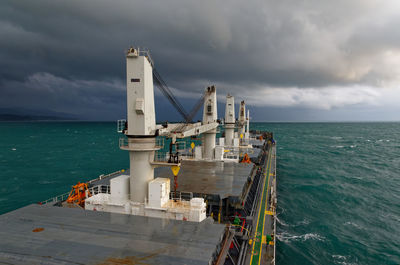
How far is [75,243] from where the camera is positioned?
1314 centimetres

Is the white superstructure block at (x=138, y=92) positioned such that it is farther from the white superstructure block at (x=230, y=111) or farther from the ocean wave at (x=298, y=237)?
the white superstructure block at (x=230, y=111)

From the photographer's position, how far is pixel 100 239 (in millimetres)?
13680

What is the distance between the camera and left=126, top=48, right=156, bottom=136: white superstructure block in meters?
18.8

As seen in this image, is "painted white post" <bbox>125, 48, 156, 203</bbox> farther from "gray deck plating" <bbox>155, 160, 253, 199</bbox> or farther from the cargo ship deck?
"gray deck plating" <bbox>155, 160, 253, 199</bbox>

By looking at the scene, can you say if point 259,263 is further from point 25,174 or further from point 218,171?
point 25,174

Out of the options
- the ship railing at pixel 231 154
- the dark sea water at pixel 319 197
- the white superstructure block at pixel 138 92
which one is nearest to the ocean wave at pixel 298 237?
the dark sea water at pixel 319 197

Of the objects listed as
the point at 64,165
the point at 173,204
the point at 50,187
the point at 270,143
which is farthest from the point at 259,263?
the point at 270,143

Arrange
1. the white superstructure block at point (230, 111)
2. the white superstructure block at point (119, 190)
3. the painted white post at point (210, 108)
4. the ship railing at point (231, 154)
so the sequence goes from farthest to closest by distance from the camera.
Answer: the white superstructure block at point (230, 111) → the ship railing at point (231, 154) → the painted white post at point (210, 108) → the white superstructure block at point (119, 190)

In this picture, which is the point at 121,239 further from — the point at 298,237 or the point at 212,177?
the point at 298,237

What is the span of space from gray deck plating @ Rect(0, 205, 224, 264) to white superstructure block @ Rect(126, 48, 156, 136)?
7338 millimetres

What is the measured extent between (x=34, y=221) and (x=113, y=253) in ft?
25.7

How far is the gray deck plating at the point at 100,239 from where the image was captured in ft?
38.6

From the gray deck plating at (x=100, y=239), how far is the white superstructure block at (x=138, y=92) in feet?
24.1

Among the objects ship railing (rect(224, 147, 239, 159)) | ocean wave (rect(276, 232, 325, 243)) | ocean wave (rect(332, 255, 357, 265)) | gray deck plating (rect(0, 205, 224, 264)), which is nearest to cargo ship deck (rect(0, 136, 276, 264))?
gray deck plating (rect(0, 205, 224, 264))
